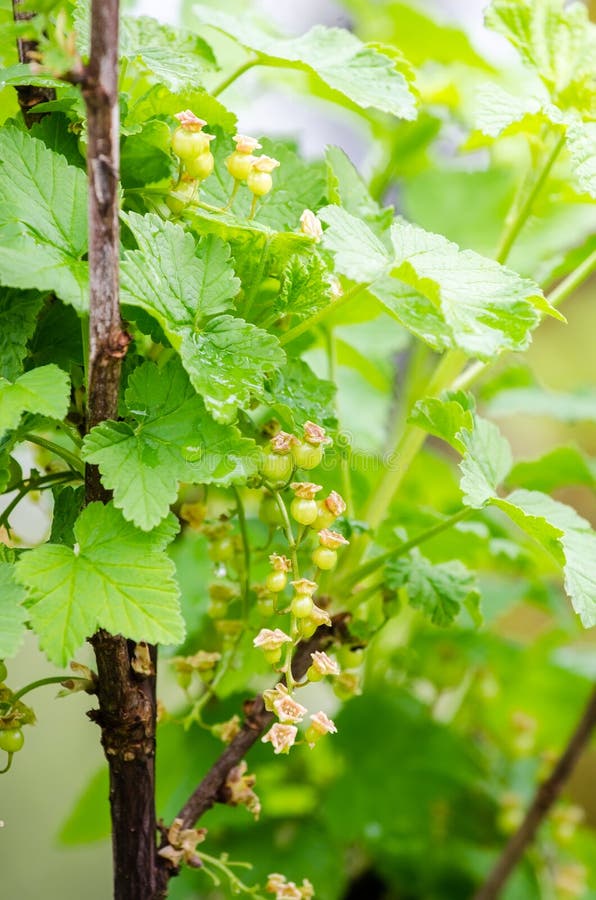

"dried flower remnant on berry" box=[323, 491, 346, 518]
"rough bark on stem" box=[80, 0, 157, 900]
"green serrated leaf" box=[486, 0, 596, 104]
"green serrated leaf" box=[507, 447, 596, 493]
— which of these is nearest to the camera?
"rough bark on stem" box=[80, 0, 157, 900]

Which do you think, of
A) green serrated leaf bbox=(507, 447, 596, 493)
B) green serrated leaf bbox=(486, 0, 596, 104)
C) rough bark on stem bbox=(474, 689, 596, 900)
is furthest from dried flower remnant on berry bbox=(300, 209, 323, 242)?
rough bark on stem bbox=(474, 689, 596, 900)

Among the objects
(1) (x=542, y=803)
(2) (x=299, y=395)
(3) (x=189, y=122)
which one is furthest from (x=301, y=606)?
(1) (x=542, y=803)

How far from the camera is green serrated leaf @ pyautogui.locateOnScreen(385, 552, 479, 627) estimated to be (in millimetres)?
496

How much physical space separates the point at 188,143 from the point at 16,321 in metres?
0.11

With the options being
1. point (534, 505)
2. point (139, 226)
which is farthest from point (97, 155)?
point (534, 505)

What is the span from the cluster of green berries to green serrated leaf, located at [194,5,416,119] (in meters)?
0.08

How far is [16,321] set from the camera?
384 mm

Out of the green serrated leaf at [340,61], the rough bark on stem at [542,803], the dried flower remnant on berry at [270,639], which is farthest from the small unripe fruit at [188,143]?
the rough bark on stem at [542,803]

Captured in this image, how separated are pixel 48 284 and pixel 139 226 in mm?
45

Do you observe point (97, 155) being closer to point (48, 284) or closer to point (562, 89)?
point (48, 284)

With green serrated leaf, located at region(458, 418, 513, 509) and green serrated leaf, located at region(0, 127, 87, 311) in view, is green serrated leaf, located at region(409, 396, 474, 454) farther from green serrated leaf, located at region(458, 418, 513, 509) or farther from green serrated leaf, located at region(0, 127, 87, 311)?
green serrated leaf, located at region(0, 127, 87, 311)

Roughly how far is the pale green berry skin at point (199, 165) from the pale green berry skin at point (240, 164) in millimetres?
12

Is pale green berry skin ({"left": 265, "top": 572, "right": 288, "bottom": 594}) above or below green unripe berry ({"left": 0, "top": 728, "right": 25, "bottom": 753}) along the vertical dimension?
above

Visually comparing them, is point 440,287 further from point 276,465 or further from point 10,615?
point 10,615
